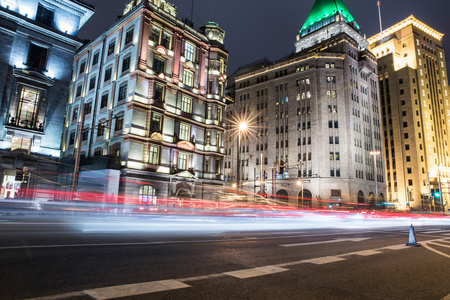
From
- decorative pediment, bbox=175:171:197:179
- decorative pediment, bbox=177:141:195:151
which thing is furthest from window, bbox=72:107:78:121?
decorative pediment, bbox=175:171:197:179

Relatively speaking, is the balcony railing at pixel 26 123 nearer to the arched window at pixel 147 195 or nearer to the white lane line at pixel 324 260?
the arched window at pixel 147 195

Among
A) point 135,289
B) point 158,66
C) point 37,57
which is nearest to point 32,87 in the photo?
point 37,57

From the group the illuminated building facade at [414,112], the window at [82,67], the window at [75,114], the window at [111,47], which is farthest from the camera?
the illuminated building facade at [414,112]

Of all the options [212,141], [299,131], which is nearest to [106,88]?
[212,141]

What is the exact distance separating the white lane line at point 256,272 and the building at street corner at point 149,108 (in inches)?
1068

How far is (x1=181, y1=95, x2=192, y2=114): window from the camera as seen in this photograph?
38253mm

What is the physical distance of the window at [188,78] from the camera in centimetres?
3906

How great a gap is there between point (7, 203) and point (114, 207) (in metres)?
8.76

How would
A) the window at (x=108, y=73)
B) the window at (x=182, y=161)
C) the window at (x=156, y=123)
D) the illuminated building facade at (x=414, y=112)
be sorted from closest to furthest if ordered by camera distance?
the window at (x=156, y=123), the window at (x=182, y=161), the window at (x=108, y=73), the illuminated building facade at (x=414, y=112)

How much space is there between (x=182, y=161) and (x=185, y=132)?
3.92 m

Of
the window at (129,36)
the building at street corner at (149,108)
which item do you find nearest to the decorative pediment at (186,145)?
the building at street corner at (149,108)

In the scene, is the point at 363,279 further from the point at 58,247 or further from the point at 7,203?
the point at 7,203

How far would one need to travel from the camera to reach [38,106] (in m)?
29.3

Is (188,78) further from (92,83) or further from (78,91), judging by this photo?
(78,91)
